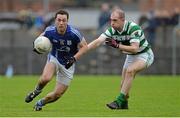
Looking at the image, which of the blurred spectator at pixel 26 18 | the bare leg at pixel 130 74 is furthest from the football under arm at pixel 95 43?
the blurred spectator at pixel 26 18

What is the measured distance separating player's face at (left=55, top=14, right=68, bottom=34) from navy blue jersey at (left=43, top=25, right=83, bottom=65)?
0.11m

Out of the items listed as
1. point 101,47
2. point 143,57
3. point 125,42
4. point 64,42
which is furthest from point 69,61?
point 101,47

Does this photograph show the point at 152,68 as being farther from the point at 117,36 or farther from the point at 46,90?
the point at 117,36

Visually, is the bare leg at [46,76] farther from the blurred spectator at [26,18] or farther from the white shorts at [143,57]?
the blurred spectator at [26,18]

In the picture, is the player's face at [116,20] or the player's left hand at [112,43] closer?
the player's left hand at [112,43]

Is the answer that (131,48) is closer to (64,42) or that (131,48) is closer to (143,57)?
(143,57)

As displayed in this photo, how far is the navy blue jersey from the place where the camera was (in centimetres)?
1537

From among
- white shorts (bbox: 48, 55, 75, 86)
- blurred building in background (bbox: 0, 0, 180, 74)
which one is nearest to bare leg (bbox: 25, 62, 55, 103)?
white shorts (bbox: 48, 55, 75, 86)

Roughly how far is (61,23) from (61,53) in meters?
0.65

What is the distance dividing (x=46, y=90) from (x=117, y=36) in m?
7.02

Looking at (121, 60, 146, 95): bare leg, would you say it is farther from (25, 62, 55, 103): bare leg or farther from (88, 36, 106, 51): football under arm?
(25, 62, 55, 103): bare leg

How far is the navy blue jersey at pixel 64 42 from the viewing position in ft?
50.4

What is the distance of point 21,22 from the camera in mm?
35500

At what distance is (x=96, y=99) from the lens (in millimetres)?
19109
